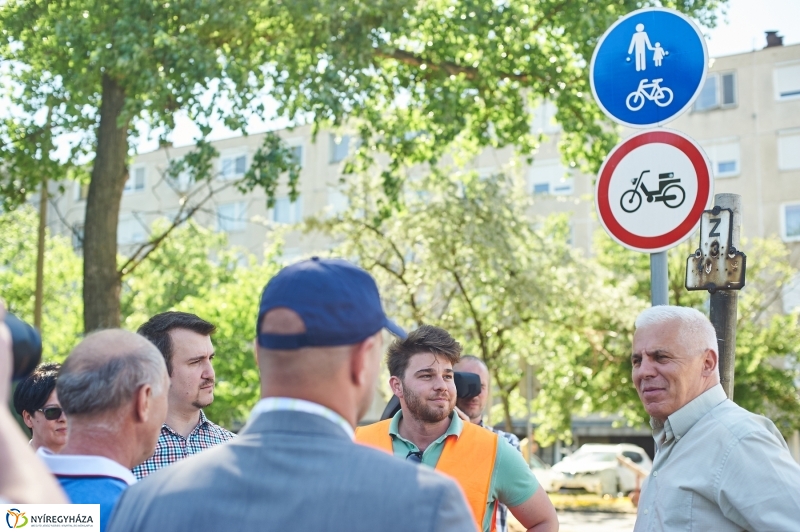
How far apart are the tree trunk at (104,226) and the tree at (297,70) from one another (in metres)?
0.02

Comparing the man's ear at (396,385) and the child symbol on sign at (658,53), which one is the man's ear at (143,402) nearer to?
the man's ear at (396,385)

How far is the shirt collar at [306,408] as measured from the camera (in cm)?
202

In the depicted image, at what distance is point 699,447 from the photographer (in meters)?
3.57

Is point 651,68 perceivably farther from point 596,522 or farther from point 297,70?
point 596,522

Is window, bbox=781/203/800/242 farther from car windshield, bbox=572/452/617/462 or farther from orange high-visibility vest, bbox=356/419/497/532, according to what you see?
orange high-visibility vest, bbox=356/419/497/532

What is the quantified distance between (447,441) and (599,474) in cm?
2890

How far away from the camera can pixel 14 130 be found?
1598cm

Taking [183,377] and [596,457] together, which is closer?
[183,377]

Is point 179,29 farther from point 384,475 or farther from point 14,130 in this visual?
point 384,475

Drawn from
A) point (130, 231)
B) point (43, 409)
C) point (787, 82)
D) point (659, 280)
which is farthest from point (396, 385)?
point (130, 231)

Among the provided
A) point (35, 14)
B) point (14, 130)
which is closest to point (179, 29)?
point (35, 14)

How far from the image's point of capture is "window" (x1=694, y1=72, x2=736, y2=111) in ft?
131

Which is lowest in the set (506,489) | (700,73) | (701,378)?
(506,489)

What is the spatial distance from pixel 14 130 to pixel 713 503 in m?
14.9
